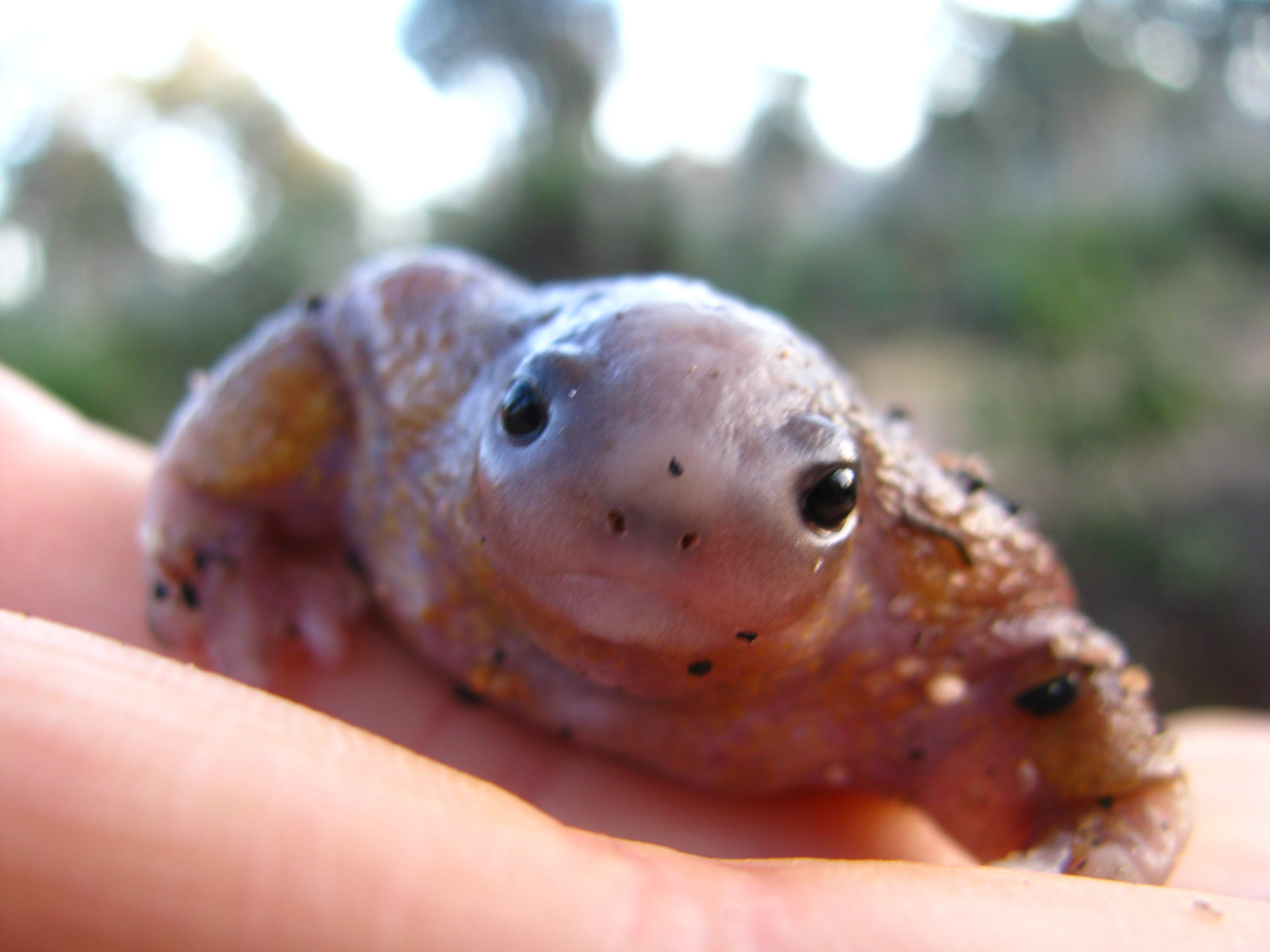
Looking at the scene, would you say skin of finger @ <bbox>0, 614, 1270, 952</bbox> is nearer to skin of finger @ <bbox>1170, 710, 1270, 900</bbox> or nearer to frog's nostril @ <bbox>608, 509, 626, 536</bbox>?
frog's nostril @ <bbox>608, 509, 626, 536</bbox>

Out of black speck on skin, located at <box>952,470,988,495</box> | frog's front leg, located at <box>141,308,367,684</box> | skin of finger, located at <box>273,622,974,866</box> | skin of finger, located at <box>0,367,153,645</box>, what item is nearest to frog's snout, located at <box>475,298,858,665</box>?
black speck on skin, located at <box>952,470,988,495</box>

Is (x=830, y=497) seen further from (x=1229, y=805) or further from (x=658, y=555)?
(x=1229, y=805)

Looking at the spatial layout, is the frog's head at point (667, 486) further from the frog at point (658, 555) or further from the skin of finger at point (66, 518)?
the skin of finger at point (66, 518)

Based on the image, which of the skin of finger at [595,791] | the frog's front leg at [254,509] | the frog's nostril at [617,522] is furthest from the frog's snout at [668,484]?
the frog's front leg at [254,509]

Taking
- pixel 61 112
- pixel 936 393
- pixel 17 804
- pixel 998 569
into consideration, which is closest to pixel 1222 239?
pixel 936 393

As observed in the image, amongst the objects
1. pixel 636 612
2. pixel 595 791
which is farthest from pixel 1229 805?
pixel 636 612

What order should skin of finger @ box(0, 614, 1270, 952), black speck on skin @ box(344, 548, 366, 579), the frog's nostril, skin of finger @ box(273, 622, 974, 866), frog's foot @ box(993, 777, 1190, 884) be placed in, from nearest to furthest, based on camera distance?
skin of finger @ box(0, 614, 1270, 952) → the frog's nostril → frog's foot @ box(993, 777, 1190, 884) → skin of finger @ box(273, 622, 974, 866) → black speck on skin @ box(344, 548, 366, 579)

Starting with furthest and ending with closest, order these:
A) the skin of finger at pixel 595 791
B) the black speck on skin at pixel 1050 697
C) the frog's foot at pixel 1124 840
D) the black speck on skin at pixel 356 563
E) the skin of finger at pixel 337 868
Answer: the black speck on skin at pixel 356 563 < the skin of finger at pixel 595 791 < the black speck on skin at pixel 1050 697 < the frog's foot at pixel 1124 840 < the skin of finger at pixel 337 868

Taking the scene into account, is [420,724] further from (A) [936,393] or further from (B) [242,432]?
(A) [936,393]
